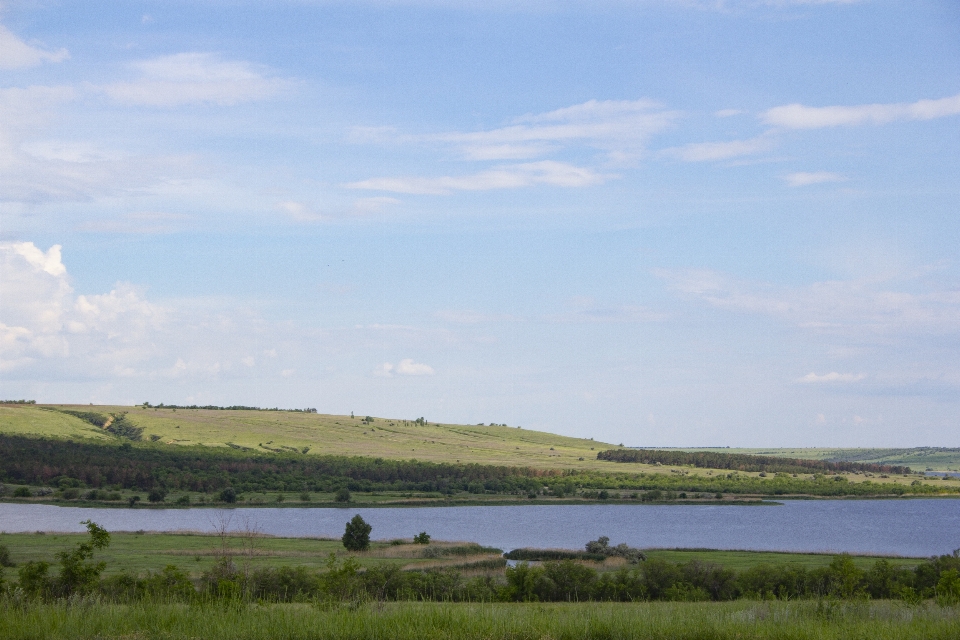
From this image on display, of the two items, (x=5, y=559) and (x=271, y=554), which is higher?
(x=5, y=559)

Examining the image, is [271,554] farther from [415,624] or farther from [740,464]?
[740,464]

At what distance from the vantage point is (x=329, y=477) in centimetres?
13012

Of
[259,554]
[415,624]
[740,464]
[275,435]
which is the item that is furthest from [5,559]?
[740,464]

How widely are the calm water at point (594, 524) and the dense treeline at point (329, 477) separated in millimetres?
15091

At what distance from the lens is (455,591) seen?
36250mm

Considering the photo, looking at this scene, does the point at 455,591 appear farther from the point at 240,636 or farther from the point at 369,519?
the point at 369,519

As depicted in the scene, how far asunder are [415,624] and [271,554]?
4542 centimetres

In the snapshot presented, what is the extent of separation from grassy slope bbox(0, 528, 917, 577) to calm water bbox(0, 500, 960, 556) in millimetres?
6911

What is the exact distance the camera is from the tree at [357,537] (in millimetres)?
58531

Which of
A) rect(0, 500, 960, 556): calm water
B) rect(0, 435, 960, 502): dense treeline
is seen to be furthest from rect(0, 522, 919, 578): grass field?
rect(0, 435, 960, 502): dense treeline

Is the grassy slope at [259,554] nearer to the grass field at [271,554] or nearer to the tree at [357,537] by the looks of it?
the grass field at [271,554]

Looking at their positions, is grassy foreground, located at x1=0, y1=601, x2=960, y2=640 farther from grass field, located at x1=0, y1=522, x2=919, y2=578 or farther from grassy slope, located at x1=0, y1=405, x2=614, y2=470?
grassy slope, located at x1=0, y1=405, x2=614, y2=470

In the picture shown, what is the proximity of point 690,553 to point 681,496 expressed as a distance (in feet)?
231

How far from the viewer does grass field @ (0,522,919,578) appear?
48.1 metres
